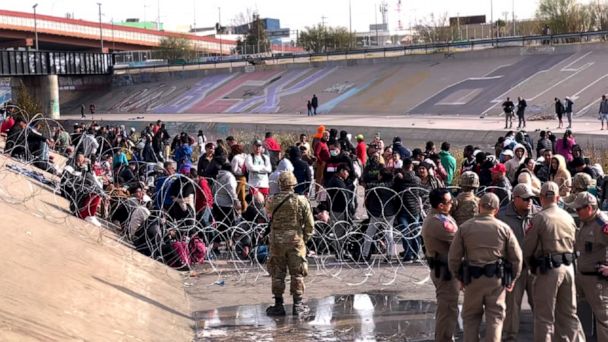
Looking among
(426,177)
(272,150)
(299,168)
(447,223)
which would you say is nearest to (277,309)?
(447,223)

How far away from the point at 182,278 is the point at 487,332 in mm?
6101

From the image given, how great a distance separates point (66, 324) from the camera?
929 cm

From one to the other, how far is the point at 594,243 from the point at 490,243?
1300 millimetres

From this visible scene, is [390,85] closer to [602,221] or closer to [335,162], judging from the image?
[335,162]

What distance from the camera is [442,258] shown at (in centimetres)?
988

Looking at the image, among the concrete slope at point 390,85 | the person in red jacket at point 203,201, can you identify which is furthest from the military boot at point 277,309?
the concrete slope at point 390,85

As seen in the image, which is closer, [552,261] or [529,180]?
[552,261]

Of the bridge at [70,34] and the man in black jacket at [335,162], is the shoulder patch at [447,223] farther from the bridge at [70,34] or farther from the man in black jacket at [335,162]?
the bridge at [70,34]

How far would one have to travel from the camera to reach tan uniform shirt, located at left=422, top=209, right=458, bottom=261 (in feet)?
32.2

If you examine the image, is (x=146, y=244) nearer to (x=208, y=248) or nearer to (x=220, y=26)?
(x=208, y=248)

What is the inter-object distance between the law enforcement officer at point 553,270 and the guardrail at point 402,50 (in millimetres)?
51863

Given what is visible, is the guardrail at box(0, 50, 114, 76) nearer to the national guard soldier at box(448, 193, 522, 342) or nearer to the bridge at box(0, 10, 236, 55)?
the bridge at box(0, 10, 236, 55)

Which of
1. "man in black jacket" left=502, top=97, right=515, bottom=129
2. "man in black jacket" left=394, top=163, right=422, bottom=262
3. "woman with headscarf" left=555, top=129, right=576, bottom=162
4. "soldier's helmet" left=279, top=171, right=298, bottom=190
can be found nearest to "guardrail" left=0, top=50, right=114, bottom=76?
"man in black jacket" left=502, top=97, right=515, bottom=129

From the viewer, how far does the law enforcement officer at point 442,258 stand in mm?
9773
